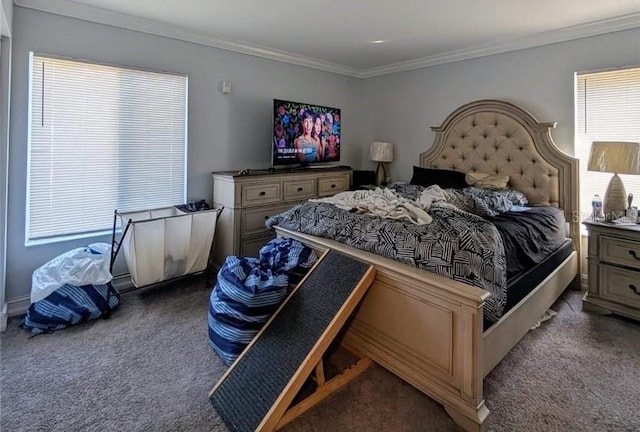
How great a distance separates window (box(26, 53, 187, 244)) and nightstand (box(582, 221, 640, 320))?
141 inches

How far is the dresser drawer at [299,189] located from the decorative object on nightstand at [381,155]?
3.37 ft

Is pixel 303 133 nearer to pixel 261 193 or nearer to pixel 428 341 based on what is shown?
pixel 261 193

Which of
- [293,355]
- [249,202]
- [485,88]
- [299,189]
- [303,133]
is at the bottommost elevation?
[293,355]

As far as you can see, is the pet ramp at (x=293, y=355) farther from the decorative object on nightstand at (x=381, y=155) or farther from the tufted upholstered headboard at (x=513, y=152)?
the decorative object on nightstand at (x=381, y=155)

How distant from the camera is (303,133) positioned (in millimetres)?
4004

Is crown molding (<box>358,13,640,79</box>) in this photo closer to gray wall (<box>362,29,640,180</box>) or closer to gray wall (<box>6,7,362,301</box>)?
gray wall (<box>362,29,640,180</box>)

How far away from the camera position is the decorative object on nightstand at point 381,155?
4.57 meters

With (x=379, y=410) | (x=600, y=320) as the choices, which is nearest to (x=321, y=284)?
(x=379, y=410)

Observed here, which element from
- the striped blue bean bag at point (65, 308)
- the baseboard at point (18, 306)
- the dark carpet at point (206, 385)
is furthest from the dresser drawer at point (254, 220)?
the baseboard at point (18, 306)

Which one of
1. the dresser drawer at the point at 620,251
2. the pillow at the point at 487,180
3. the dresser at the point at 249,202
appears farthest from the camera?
the pillow at the point at 487,180

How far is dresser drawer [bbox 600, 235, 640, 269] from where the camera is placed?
100 inches

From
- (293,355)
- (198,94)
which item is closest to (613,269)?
(293,355)

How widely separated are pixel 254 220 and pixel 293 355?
6.47 feet

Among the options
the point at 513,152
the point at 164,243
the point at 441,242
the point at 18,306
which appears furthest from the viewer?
the point at 513,152
